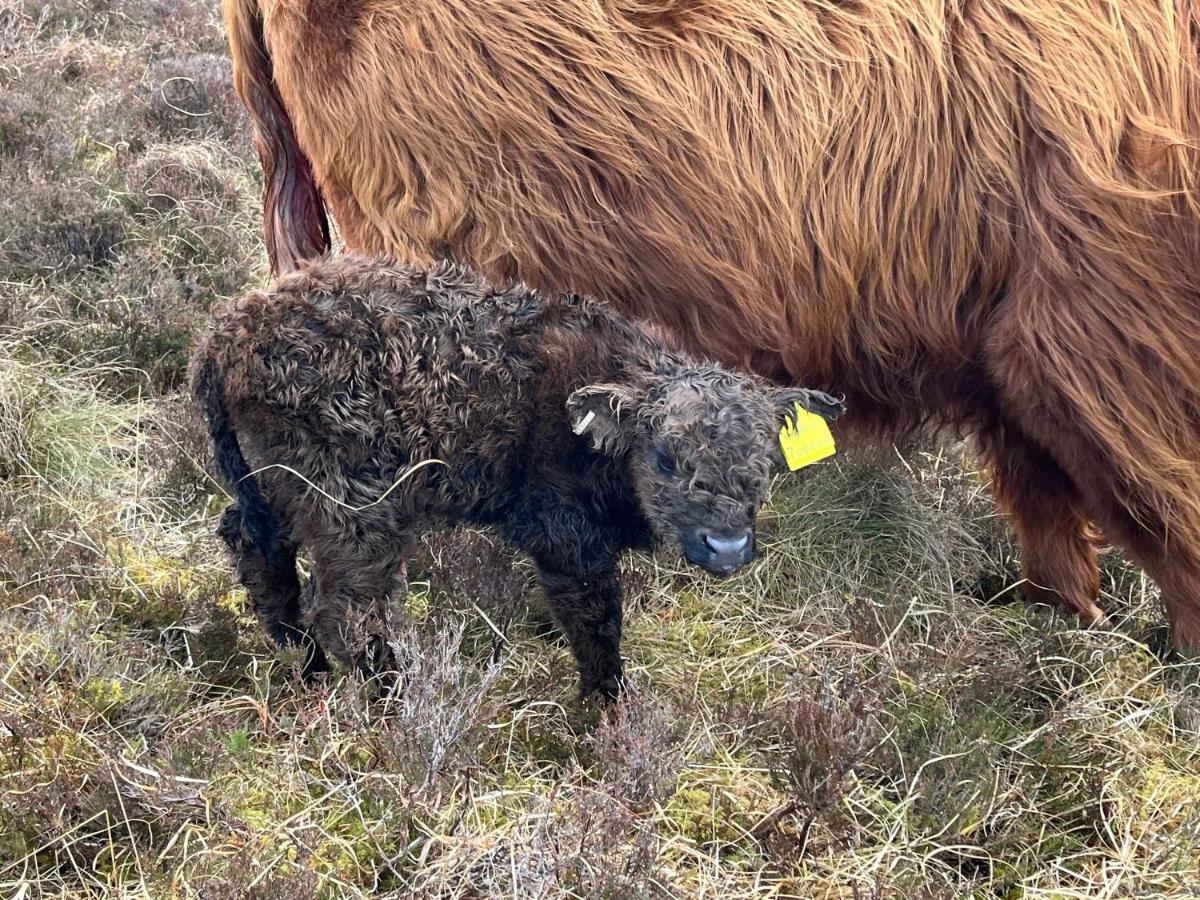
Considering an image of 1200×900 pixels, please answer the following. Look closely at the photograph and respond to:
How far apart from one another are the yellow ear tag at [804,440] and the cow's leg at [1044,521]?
0.76 m

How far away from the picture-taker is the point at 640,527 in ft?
10.3

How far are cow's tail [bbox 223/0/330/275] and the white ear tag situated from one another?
1.27 meters

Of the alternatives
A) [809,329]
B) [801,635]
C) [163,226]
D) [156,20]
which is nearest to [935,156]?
[809,329]

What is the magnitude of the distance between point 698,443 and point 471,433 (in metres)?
0.60

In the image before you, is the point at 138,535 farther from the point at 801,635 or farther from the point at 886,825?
the point at 886,825

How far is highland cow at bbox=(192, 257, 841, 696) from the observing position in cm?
279

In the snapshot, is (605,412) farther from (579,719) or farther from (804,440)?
(579,719)

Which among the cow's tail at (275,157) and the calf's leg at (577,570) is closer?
the calf's leg at (577,570)

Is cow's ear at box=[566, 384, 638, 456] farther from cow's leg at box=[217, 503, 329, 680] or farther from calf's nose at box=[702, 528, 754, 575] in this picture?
cow's leg at box=[217, 503, 329, 680]

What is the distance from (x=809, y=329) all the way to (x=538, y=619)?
4.29 feet

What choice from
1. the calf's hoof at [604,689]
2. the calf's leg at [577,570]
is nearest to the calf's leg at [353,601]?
the calf's leg at [577,570]

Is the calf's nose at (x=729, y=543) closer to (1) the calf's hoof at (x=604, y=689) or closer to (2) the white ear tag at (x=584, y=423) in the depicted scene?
(2) the white ear tag at (x=584, y=423)

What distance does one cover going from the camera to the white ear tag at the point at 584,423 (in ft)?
9.10

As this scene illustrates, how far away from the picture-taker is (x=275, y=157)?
11.5 ft
